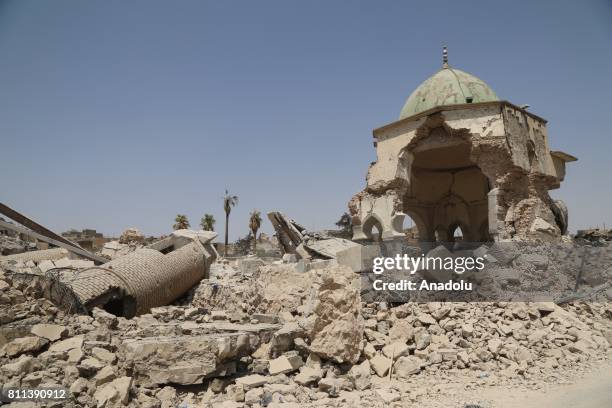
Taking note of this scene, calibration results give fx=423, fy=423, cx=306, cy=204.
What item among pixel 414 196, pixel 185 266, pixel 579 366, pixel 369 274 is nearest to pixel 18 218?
pixel 185 266

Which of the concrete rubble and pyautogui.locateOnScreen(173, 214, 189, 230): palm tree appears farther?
pyautogui.locateOnScreen(173, 214, 189, 230): palm tree

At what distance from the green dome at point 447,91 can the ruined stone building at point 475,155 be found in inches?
1.1

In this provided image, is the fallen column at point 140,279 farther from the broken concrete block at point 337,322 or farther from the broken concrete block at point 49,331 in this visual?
the broken concrete block at point 337,322

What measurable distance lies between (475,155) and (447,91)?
120 inches

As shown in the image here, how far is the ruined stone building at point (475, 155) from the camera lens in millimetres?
9820

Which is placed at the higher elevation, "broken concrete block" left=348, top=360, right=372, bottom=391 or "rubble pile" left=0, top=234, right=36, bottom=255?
"rubble pile" left=0, top=234, right=36, bottom=255

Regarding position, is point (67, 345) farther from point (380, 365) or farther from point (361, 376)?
point (380, 365)

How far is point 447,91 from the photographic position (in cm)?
1227

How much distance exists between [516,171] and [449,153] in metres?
4.55

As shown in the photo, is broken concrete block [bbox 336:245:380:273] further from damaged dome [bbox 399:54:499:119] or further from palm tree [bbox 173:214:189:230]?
palm tree [bbox 173:214:189:230]

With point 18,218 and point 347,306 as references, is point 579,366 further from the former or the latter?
point 18,218

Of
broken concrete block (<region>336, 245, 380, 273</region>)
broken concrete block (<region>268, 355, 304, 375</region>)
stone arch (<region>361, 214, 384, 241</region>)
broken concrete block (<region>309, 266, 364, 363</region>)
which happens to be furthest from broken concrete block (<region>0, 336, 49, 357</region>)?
stone arch (<region>361, 214, 384, 241</region>)

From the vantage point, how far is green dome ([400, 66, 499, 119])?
1211 centimetres

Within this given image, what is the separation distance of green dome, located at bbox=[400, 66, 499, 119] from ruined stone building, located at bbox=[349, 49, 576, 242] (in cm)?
3
